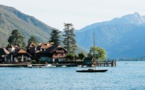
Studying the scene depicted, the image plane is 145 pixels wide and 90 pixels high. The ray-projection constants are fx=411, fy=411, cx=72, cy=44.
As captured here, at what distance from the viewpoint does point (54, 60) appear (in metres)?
187

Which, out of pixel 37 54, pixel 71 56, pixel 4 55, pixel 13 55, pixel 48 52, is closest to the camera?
pixel 71 56

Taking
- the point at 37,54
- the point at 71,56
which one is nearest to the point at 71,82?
the point at 71,56

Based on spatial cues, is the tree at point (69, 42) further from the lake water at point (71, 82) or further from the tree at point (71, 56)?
the lake water at point (71, 82)

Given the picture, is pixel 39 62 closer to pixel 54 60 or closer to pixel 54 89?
pixel 54 60

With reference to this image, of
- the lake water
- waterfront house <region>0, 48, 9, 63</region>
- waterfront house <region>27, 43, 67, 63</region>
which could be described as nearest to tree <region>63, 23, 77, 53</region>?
waterfront house <region>27, 43, 67, 63</region>

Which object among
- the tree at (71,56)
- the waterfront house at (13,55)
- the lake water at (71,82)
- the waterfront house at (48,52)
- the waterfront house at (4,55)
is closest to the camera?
the lake water at (71,82)

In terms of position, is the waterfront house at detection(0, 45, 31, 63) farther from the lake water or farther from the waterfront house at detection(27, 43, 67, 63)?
the lake water

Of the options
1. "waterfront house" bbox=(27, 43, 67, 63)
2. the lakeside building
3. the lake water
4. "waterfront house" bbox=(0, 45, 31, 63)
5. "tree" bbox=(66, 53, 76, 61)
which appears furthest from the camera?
"waterfront house" bbox=(0, 45, 31, 63)

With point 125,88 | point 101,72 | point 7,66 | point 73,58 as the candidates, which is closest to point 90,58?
point 73,58

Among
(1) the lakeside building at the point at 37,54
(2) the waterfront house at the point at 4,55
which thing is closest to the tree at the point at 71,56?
(1) the lakeside building at the point at 37,54

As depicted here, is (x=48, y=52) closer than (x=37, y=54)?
Yes

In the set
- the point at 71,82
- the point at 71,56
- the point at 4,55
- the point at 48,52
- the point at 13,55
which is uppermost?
the point at 48,52

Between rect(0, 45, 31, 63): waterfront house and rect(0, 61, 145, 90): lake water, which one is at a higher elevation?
rect(0, 45, 31, 63): waterfront house

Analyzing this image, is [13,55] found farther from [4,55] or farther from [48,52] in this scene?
[48,52]
